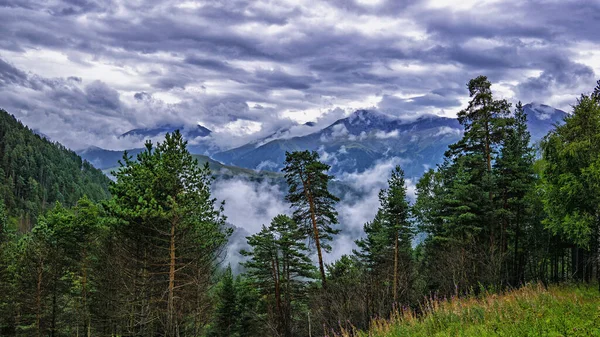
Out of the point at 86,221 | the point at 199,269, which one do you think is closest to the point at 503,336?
the point at 199,269

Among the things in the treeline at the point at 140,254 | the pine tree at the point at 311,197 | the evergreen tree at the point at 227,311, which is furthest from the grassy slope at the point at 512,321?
the evergreen tree at the point at 227,311

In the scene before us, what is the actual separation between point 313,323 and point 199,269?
11665 mm

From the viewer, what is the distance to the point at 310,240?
2770 centimetres

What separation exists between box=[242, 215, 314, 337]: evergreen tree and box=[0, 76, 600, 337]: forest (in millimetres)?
114

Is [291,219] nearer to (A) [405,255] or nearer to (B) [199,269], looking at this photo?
(A) [405,255]

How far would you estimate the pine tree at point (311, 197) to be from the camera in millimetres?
26344

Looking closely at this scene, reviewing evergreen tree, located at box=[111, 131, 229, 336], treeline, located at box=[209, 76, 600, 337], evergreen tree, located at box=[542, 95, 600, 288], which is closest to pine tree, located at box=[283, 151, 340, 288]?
treeline, located at box=[209, 76, 600, 337]

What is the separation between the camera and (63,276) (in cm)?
2714

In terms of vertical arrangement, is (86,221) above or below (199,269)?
above

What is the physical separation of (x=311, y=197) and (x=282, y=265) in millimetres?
6553

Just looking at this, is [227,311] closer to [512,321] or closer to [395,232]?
[395,232]

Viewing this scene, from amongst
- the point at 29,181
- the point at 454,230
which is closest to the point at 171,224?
the point at 454,230

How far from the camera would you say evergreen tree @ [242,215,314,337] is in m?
28.3

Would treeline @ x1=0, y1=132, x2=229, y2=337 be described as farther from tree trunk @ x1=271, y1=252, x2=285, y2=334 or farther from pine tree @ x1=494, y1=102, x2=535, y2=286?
pine tree @ x1=494, y1=102, x2=535, y2=286
